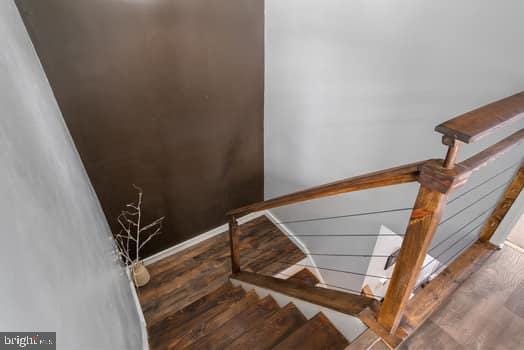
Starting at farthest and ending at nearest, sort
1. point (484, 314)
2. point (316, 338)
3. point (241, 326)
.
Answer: point (241, 326), point (316, 338), point (484, 314)

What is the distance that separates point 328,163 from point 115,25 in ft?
6.99

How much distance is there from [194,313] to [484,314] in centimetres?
231

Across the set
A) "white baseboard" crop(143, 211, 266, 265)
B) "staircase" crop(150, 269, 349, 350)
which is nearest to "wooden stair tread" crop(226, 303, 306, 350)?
"staircase" crop(150, 269, 349, 350)

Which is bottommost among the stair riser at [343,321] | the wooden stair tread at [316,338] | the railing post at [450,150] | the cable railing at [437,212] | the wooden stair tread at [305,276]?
the wooden stair tread at [305,276]

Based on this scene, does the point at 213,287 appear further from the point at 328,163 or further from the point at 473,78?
the point at 473,78

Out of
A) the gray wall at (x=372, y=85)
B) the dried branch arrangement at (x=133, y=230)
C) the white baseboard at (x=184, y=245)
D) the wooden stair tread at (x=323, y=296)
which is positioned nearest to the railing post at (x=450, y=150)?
the wooden stair tread at (x=323, y=296)

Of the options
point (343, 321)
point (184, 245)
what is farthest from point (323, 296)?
point (184, 245)

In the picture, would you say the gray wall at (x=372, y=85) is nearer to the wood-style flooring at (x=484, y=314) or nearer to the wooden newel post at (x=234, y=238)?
the wood-style flooring at (x=484, y=314)

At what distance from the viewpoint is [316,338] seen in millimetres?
1789

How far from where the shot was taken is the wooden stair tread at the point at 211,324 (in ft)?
7.64

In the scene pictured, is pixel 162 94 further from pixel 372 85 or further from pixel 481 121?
pixel 481 121

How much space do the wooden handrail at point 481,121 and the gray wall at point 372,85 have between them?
618 mm

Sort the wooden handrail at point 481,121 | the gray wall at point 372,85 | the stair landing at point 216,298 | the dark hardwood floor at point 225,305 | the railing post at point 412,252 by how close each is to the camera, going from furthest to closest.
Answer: the stair landing at point 216,298
the dark hardwood floor at point 225,305
the gray wall at point 372,85
the railing post at point 412,252
the wooden handrail at point 481,121
